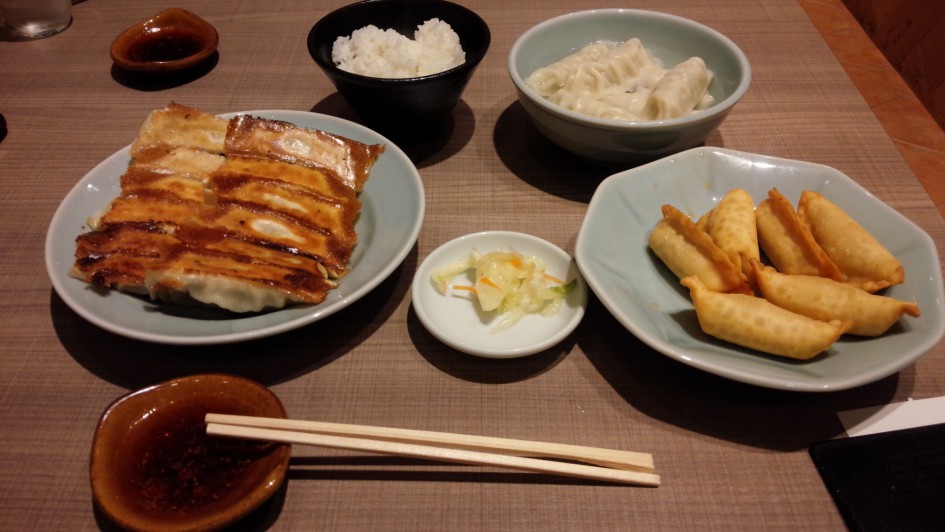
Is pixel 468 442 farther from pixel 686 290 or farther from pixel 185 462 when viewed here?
pixel 686 290

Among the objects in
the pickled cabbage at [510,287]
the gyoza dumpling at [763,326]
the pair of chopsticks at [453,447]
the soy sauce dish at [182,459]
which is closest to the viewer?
the soy sauce dish at [182,459]

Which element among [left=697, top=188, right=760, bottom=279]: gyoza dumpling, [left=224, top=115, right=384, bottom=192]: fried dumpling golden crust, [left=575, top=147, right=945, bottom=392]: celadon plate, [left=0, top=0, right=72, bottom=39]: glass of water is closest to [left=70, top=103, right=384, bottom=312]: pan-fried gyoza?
[left=224, top=115, right=384, bottom=192]: fried dumpling golden crust

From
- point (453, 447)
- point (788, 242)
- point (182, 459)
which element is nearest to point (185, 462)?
point (182, 459)

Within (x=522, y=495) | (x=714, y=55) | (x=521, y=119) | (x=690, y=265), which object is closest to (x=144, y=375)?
(x=522, y=495)

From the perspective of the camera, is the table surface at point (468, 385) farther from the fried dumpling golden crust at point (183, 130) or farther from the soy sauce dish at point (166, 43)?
the fried dumpling golden crust at point (183, 130)

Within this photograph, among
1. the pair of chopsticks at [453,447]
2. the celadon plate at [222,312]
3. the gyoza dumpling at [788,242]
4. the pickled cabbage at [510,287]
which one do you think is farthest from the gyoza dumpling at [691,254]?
the celadon plate at [222,312]

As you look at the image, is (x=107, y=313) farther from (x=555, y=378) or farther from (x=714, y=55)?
(x=714, y=55)

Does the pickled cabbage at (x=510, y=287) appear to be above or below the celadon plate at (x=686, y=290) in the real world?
below
